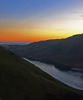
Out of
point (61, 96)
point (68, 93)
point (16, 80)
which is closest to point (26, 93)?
point (16, 80)

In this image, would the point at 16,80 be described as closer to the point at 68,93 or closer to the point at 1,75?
the point at 1,75

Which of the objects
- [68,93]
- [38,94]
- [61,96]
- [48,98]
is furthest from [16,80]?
[68,93]

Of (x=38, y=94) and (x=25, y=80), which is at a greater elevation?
(x=25, y=80)

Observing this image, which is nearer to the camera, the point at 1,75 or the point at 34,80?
the point at 1,75

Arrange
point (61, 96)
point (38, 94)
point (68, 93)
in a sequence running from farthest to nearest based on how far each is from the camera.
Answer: point (68, 93) < point (61, 96) < point (38, 94)

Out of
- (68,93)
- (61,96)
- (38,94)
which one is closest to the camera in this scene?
(38,94)

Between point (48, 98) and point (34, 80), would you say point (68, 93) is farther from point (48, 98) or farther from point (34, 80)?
point (34, 80)

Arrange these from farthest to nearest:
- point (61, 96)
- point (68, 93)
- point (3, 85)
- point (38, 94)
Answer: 1. point (68, 93)
2. point (61, 96)
3. point (38, 94)
4. point (3, 85)

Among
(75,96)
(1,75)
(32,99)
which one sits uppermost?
(1,75)

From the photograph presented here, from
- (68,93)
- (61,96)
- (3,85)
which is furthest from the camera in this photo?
(68,93)
